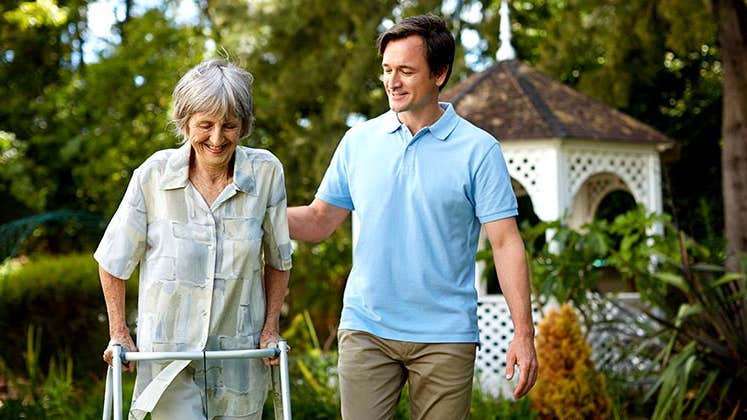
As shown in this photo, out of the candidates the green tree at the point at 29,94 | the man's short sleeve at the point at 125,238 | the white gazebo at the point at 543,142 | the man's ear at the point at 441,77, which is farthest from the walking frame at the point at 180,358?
the green tree at the point at 29,94

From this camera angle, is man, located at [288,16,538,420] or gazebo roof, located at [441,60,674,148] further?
gazebo roof, located at [441,60,674,148]

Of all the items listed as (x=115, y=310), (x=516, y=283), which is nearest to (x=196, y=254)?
(x=115, y=310)

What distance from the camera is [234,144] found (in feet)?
10.4

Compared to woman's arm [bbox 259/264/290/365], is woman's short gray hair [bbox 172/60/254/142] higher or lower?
higher

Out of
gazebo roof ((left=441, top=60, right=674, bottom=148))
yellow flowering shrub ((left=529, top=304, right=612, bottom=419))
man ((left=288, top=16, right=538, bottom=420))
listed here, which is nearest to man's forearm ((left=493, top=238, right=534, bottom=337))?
man ((left=288, top=16, right=538, bottom=420))

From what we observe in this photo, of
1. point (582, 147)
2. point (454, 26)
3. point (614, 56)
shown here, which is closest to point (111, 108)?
point (454, 26)

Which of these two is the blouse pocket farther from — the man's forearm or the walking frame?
the man's forearm

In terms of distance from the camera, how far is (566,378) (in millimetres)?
6863

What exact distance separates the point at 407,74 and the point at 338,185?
51 cm

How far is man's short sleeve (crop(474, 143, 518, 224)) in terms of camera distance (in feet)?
11.5

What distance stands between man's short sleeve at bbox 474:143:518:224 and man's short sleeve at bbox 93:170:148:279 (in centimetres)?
105

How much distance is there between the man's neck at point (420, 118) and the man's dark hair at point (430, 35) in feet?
0.43

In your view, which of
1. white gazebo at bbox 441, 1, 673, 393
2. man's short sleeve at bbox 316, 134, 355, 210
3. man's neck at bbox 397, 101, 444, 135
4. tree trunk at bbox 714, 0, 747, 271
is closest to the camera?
man's neck at bbox 397, 101, 444, 135

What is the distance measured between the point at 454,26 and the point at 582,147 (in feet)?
18.3
